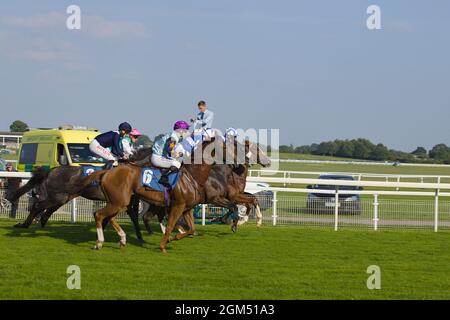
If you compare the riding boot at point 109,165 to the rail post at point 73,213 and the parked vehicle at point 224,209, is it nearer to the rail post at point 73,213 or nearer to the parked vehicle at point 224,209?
the rail post at point 73,213

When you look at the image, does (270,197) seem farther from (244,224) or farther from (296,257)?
(296,257)

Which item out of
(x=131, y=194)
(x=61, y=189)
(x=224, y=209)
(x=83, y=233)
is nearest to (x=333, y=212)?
(x=224, y=209)

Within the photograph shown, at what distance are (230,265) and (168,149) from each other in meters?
2.29

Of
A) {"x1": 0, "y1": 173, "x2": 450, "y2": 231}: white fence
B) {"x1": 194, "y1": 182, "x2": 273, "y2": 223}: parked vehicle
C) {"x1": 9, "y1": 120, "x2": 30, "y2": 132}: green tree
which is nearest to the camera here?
{"x1": 0, "y1": 173, "x2": 450, "y2": 231}: white fence

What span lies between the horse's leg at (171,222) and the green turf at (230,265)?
0.45 ft

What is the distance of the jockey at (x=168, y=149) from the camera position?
10539 mm

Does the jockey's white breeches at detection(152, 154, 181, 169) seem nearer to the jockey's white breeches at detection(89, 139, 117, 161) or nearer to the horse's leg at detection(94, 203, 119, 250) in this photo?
the horse's leg at detection(94, 203, 119, 250)

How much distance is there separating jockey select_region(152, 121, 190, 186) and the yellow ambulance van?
461 centimetres

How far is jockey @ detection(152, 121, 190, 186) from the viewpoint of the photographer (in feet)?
34.6

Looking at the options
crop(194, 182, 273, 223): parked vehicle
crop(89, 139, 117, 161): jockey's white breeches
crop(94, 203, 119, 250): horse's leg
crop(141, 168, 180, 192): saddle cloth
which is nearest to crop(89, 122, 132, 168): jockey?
crop(89, 139, 117, 161): jockey's white breeches

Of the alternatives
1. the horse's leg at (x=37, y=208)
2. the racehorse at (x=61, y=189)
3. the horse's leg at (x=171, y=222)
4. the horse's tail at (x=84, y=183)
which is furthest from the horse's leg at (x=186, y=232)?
the horse's leg at (x=37, y=208)

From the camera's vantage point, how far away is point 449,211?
14555 mm
